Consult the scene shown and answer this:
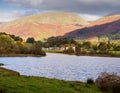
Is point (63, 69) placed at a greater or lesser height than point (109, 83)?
lesser

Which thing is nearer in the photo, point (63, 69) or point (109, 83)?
point (109, 83)

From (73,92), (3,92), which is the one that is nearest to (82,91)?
(73,92)

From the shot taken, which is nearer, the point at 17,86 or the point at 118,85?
the point at 17,86

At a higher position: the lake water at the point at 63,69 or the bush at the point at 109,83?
the bush at the point at 109,83

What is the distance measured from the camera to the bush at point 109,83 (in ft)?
109

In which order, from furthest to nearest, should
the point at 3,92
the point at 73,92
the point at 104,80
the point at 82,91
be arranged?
the point at 104,80
the point at 82,91
the point at 73,92
the point at 3,92

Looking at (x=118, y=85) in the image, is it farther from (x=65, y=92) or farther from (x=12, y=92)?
(x=12, y=92)

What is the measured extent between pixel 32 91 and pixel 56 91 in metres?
2.57

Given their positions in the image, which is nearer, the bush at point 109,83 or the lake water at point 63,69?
the bush at point 109,83

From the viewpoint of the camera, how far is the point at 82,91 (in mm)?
30922

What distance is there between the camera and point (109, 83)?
34.4 meters

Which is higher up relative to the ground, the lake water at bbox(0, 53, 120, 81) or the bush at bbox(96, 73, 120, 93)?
the bush at bbox(96, 73, 120, 93)

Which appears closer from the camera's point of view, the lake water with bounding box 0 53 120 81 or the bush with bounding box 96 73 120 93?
the bush with bounding box 96 73 120 93

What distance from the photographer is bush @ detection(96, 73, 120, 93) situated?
33.1 meters
